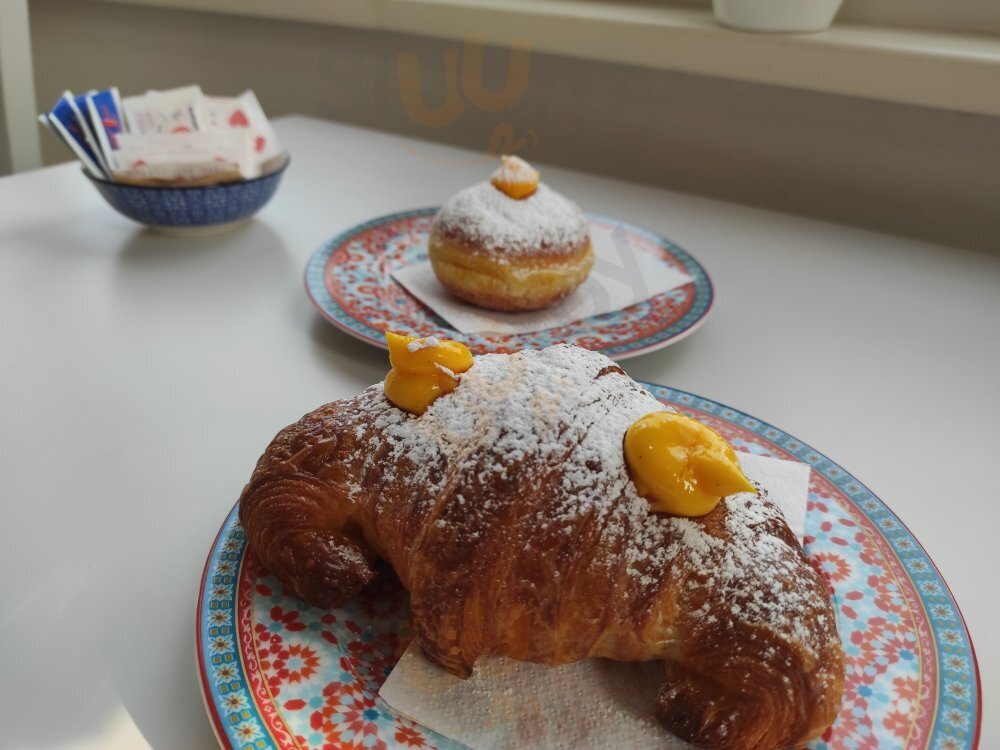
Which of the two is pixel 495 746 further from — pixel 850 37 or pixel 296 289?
pixel 850 37

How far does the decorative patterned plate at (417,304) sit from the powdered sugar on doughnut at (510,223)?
0.10 m

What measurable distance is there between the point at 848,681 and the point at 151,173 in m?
1.08

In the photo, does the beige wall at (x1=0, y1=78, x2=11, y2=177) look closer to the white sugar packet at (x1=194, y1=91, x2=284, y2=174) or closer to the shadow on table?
the white sugar packet at (x1=194, y1=91, x2=284, y2=174)

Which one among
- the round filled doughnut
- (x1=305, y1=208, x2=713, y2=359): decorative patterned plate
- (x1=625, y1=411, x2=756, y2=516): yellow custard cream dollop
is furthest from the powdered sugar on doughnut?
(x1=625, y1=411, x2=756, y2=516): yellow custard cream dollop

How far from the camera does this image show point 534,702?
52 cm

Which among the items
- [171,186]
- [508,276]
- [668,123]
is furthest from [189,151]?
[668,123]

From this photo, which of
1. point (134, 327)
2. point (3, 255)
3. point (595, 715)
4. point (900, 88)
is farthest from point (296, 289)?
point (900, 88)

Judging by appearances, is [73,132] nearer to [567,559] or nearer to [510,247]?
[510,247]

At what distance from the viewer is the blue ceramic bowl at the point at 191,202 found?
45.2 inches

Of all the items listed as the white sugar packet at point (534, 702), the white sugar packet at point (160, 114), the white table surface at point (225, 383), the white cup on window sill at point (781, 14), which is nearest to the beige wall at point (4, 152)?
the white table surface at point (225, 383)

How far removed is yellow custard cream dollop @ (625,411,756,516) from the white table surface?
0.81 feet

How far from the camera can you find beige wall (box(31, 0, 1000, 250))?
52.8 inches

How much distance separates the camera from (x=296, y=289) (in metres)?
1.08

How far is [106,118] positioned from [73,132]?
0.05 metres
